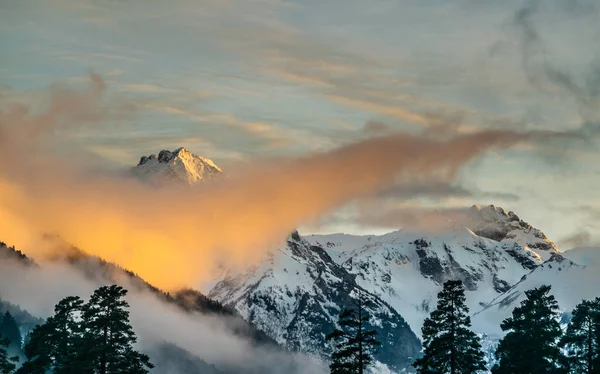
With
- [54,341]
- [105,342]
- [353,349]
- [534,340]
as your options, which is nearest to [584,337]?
[534,340]

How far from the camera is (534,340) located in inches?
5349

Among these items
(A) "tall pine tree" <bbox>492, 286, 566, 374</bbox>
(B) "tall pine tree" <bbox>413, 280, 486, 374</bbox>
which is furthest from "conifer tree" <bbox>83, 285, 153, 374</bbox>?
(A) "tall pine tree" <bbox>492, 286, 566, 374</bbox>

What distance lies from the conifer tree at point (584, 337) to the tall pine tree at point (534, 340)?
5.81ft

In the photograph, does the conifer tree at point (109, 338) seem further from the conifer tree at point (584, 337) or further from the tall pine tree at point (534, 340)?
the conifer tree at point (584, 337)

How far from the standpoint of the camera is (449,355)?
126m

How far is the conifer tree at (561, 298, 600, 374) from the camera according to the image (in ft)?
447

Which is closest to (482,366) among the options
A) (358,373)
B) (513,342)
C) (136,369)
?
(513,342)

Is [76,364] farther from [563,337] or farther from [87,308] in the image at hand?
[563,337]

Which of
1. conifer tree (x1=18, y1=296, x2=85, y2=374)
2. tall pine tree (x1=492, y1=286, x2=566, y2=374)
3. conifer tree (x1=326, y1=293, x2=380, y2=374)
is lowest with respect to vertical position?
conifer tree (x1=326, y1=293, x2=380, y2=374)

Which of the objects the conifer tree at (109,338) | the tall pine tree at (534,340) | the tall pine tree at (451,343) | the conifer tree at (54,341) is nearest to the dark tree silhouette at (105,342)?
the conifer tree at (109,338)

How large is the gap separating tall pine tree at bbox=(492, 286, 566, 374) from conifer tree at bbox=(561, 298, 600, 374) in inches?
69.7

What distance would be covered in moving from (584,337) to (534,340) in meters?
6.81

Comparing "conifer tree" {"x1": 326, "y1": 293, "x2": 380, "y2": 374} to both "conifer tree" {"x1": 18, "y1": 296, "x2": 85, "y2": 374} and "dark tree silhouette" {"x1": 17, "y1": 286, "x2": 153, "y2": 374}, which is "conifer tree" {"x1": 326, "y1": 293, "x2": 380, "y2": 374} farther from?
"conifer tree" {"x1": 18, "y1": 296, "x2": 85, "y2": 374}

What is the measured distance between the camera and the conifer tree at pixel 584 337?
136375mm
